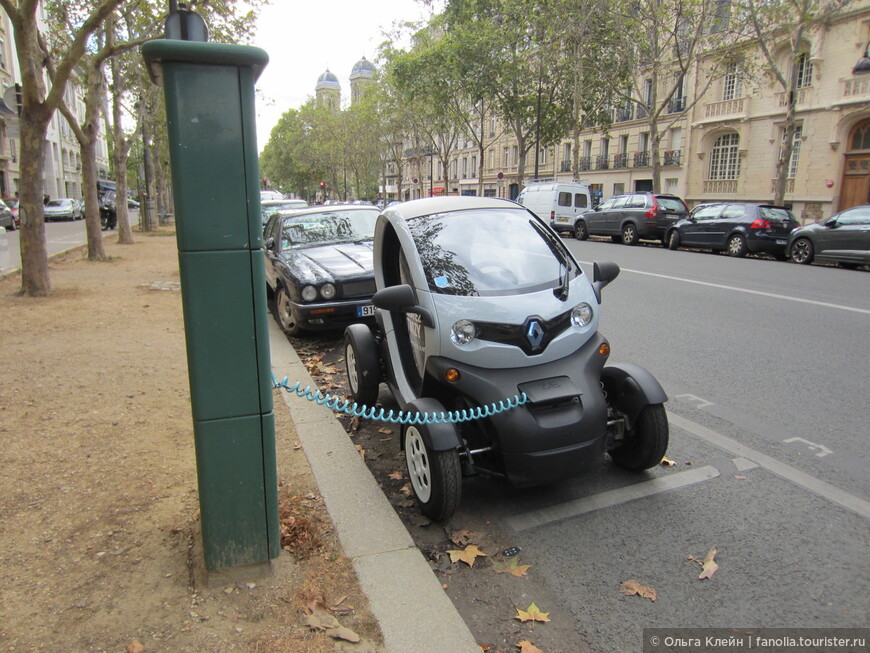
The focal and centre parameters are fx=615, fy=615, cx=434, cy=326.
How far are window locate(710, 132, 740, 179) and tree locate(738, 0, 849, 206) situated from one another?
3.61 meters

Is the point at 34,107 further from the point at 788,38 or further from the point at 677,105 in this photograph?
the point at 677,105

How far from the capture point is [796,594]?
263 centimetres

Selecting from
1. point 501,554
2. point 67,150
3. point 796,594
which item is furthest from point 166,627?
point 67,150

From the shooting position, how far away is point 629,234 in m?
20.6

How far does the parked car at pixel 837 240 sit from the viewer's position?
13.8m

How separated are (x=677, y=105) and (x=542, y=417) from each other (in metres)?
38.0

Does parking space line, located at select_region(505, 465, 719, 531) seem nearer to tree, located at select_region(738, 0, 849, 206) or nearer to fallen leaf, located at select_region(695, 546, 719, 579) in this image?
fallen leaf, located at select_region(695, 546, 719, 579)

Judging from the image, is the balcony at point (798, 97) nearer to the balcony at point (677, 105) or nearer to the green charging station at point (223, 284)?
the balcony at point (677, 105)

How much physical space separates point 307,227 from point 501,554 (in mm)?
6476

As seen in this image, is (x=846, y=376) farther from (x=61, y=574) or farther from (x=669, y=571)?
(x=61, y=574)

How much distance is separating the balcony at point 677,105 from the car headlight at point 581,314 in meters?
36.5

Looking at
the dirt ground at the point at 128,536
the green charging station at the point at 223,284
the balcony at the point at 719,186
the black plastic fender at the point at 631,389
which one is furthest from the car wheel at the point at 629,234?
the green charging station at the point at 223,284

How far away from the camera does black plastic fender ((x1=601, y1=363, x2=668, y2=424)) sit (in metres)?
3.47

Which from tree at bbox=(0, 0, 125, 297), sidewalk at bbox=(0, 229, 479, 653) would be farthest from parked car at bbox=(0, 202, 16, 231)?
sidewalk at bbox=(0, 229, 479, 653)
